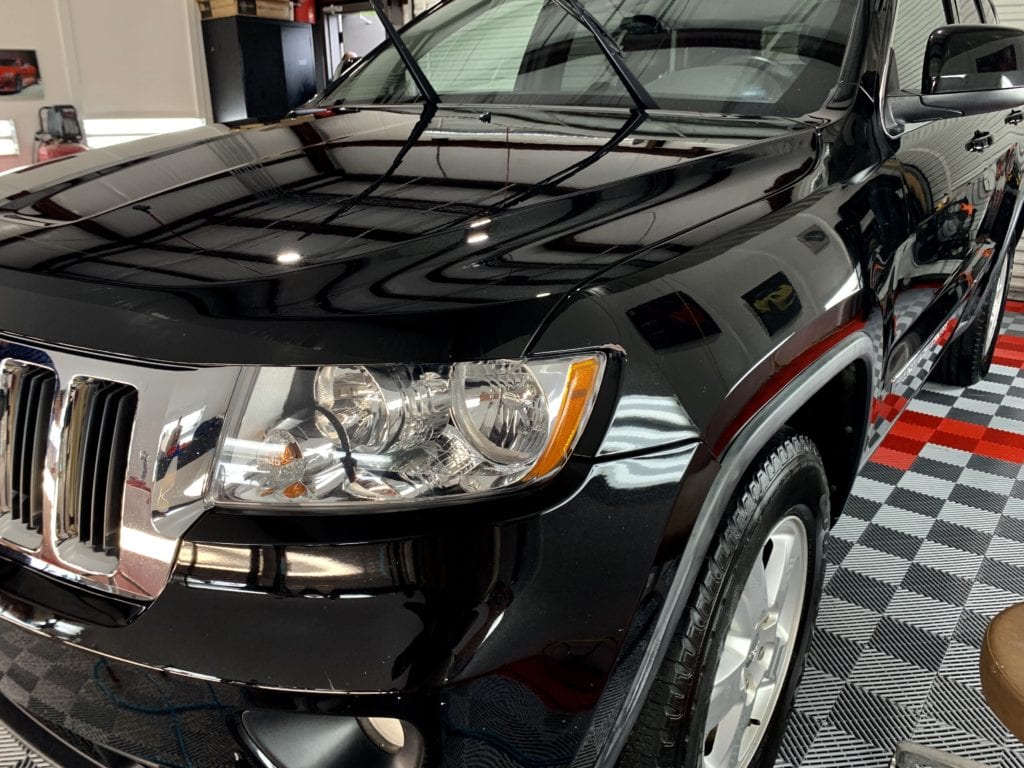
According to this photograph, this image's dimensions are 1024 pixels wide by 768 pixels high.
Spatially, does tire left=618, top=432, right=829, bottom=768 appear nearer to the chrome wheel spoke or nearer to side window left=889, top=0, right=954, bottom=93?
the chrome wheel spoke

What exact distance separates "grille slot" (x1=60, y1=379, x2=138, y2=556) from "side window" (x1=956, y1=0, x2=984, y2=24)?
249 cm

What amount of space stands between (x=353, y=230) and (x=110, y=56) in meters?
7.84

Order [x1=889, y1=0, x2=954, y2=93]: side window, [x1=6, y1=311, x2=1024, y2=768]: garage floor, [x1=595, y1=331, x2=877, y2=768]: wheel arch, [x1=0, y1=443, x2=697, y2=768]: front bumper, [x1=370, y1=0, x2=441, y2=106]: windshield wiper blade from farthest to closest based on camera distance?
[x1=370, y1=0, x2=441, y2=106]: windshield wiper blade, [x1=889, y1=0, x2=954, y2=93]: side window, [x1=6, y1=311, x2=1024, y2=768]: garage floor, [x1=595, y1=331, x2=877, y2=768]: wheel arch, [x1=0, y1=443, x2=697, y2=768]: front bumper

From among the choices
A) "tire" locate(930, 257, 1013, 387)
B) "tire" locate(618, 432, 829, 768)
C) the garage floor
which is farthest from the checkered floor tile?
"tire" locate(618, 432, 829, 768)

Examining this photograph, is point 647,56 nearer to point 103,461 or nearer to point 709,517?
point 709,517

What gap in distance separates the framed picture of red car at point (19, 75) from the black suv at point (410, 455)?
6.76 m

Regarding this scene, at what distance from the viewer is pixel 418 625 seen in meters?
0.76

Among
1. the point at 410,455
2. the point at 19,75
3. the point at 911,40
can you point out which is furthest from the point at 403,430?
the point at 19,75

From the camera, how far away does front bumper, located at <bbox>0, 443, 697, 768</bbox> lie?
0.76m

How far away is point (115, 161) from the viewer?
4.56 feet

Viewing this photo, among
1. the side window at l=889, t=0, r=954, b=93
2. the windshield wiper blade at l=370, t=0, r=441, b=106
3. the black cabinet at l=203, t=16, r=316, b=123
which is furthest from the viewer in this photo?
the black cabinet at l=203, t=16, r=316, b=123

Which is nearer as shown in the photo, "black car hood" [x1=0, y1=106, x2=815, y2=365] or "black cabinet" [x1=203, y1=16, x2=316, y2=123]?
"black car hood" [x1=0, y1=106, x2=815, y2=365]

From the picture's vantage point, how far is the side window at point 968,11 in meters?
2.39

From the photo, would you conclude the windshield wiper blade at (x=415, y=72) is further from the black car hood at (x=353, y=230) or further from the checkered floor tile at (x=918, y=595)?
the checkered floor tile at (x=918, y=595)
